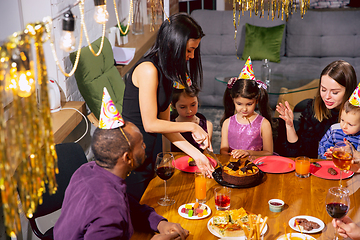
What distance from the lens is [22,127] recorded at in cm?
67

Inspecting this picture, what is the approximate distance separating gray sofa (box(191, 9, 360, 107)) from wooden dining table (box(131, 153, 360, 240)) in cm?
279

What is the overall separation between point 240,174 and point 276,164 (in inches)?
11.6

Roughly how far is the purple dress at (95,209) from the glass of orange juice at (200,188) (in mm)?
232

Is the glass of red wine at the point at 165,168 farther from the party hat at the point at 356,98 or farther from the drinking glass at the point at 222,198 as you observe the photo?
the party hat at the point at 356,98

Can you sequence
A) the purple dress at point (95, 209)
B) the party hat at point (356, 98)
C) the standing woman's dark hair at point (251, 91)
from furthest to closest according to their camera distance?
the standing woman's dark hair at point (251, 91) → the party hat at point (356, 98) → the purple dress at point (95, 209)

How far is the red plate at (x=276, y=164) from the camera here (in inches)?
65.9

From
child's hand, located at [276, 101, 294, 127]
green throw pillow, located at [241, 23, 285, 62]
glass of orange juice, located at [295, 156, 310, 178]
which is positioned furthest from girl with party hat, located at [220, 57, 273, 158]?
green throw pillow, located at [241, 23, 285, 62]

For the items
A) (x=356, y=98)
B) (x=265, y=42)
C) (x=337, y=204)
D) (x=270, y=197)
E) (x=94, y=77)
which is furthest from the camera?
(x=265, y=42)

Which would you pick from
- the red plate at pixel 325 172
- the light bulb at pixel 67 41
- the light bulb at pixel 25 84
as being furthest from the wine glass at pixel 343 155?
the light bulb at pixel 25 84

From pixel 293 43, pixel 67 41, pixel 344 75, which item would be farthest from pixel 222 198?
pixel 293 43

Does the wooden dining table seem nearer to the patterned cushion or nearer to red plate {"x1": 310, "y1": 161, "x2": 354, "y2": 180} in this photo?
red plate {"x1": 310, "y1": 161, "x2": 354, "y2": 180}

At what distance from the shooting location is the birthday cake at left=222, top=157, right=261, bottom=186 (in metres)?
1.52

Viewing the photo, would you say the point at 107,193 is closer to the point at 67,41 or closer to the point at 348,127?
the point at 67,41

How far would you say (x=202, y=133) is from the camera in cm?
163
